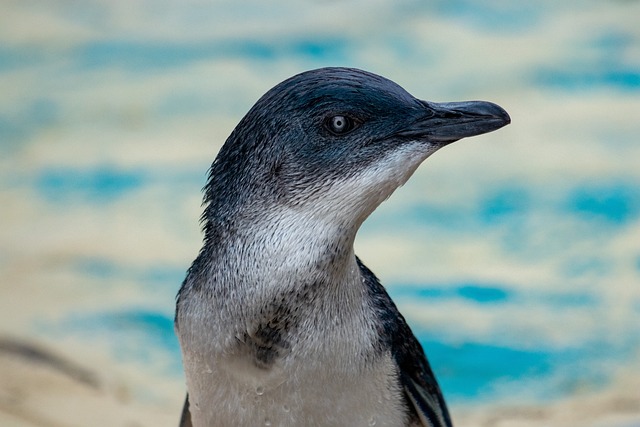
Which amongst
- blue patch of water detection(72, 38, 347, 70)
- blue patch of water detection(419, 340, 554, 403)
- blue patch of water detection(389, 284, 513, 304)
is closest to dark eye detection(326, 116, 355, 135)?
blue patch of water detection(419, 340, 554, 403)

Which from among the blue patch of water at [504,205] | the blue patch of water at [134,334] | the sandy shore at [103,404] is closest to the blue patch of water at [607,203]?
the blue patch of water at [504,205]

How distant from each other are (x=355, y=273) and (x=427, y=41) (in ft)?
18.0

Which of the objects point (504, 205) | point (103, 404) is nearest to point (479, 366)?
point (504, 205)

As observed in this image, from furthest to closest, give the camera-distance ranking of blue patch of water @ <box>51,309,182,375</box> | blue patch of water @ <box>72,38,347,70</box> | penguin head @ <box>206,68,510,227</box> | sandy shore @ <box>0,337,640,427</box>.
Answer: blue patch of water @ <box>72,38,347,70</box>
blue patch of water @ <box>51,309,182,375</box>
sandy shore @ <box>0,337,640,427</box>
penguin head @ <box>206,68,510,227</box>

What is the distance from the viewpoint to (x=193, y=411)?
3123mm

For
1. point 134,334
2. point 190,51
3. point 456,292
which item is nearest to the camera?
point 134,334

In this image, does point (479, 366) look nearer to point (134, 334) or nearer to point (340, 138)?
point (134, 334)

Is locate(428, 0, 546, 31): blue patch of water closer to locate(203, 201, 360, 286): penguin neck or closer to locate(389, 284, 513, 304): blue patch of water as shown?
locate(389, 284, 513, 304): blue patch of water

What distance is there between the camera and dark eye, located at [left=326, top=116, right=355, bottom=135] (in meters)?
2.74

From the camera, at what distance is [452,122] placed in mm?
2756

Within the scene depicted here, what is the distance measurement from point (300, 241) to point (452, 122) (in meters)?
0.46

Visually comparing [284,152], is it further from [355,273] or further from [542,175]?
[542,175]

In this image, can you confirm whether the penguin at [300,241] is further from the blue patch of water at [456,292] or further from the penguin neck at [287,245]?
the blue patch of water at [456,292]

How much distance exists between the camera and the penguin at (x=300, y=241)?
270 cm
